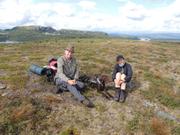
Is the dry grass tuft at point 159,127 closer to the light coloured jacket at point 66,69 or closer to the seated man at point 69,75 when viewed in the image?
the seated man at point 69,75

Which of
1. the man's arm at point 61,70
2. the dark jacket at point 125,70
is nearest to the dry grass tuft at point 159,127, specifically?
the dark jacket at point 125,70

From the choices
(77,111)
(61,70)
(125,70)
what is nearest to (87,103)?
(77,111)

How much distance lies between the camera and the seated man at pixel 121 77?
18.8 m

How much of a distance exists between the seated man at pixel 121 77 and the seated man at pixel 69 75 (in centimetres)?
259

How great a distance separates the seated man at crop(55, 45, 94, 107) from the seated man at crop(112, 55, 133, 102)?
2.59 metres

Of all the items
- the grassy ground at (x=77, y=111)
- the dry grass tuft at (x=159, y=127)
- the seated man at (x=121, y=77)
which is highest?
the seated man at (x=121, y=77)

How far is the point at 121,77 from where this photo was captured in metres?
19.1

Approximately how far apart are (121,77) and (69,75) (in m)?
3.77

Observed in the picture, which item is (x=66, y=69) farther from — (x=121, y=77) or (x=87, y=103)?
(x=121, y=77)

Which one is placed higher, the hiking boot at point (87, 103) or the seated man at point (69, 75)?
the seated man at point (69, 75)

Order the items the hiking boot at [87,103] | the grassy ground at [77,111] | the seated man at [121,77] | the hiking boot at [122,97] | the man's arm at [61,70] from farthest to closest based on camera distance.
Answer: the seated man at [121,77], the hiking boot at [122,97], the man's arm at [61,70], the hiking boot at [87,103], the grassy ground at [77,111]

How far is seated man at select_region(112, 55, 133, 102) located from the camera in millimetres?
18750

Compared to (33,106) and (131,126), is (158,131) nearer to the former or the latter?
(131,126)

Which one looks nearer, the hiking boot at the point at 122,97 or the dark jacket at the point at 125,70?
the hiking boot at the point at 122,97
